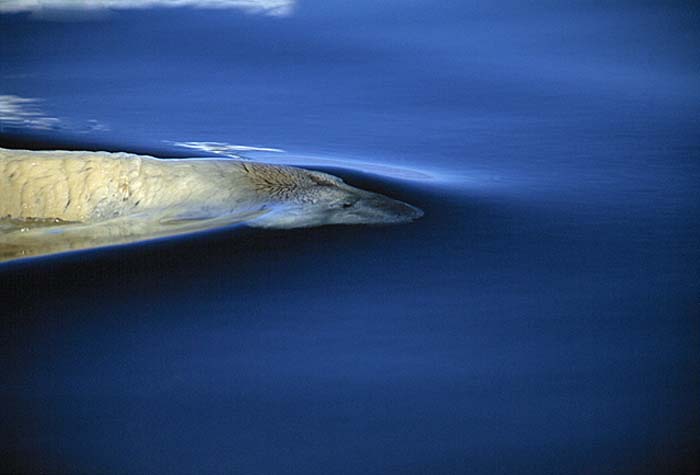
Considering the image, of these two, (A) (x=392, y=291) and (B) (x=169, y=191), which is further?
(B) (x=169, y=191)

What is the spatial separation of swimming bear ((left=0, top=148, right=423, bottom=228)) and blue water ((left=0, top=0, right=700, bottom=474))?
64mm

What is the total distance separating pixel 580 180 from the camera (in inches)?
58.3

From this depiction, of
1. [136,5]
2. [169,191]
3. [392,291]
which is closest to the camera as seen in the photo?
[392,291]

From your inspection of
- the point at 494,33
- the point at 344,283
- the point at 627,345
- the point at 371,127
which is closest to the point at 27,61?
the point at 371,127

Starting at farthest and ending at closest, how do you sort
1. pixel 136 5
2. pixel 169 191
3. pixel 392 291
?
pixel 136 5
pixel 169 191
pixel 392 291

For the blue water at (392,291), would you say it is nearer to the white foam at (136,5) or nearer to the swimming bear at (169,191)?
the swimming bear at (169,191)

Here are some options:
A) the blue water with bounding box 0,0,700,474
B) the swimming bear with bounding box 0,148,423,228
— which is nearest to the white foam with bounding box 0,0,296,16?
the blue water with bounding box 0,0,700,474

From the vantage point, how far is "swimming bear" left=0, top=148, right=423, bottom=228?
1.29 metres

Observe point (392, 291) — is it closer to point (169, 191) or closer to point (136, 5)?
point (169, 191)

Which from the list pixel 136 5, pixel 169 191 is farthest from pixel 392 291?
pixel 136 5

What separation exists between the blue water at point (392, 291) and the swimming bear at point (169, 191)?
64mm

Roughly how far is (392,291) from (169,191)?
1.32ft

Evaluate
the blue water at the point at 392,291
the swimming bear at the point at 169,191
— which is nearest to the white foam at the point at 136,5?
the blue water at the point at 392,291

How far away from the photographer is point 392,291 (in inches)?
41.5
